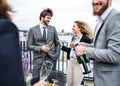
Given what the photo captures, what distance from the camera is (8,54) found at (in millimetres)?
925

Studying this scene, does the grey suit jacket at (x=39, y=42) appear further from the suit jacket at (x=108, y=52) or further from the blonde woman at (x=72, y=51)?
the suit jacket at (x=108, y=52)

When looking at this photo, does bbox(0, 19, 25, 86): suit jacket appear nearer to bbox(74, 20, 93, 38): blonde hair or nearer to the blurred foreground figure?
the blurred foreground figure

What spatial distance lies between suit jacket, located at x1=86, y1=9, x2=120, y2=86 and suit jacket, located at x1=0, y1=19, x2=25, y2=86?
4.03 ft

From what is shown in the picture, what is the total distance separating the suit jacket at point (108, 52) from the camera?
2.10 meters

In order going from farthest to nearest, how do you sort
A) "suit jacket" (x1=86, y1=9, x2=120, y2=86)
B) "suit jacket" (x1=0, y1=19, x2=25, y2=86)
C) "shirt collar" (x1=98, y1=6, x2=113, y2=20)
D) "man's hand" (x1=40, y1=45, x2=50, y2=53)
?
"man's hand" (x1=40, y1=45, x2=50, y2=53) → "shirt collar" (x1=98, y1=6, x2=113, y2=20) → "suit jacket" (x1=86, y1=9, x2=120, y2=86) → "suit jacket" (x1=0, y1=19, x2=25, y2=86)

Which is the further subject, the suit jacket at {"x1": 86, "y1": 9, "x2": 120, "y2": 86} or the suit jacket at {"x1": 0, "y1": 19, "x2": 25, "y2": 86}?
the suit jacket at {"x1": 86, "y1": 9, "x2": 120, "y2": 86}

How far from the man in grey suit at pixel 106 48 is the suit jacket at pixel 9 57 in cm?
123

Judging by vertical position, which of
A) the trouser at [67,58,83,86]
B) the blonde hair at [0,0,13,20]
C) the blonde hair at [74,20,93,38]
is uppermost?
the blonde hair at [74,20,93,38]

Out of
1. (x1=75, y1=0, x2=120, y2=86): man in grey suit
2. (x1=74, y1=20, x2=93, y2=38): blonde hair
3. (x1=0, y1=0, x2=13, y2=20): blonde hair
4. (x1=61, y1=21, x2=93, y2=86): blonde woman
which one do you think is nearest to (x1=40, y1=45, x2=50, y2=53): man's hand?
(x1=61, y1=21, x2=93, y2=86): blonde woman

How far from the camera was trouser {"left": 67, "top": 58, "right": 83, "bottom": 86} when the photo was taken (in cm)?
Answer: 473

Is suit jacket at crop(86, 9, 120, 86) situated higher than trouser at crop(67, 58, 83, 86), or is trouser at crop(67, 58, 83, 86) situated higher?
suit jacket at crop(86, 9, 120, 86)

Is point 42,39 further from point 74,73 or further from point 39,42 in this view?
point 74,73

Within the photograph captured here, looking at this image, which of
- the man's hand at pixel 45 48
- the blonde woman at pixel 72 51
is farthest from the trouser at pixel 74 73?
the man's hand at pixel 45 48

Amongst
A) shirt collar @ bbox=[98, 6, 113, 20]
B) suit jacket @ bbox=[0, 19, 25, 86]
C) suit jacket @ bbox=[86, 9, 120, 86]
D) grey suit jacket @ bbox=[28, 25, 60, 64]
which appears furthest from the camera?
grey suit jacket @ bbox=[28, 25, 60, 64]
